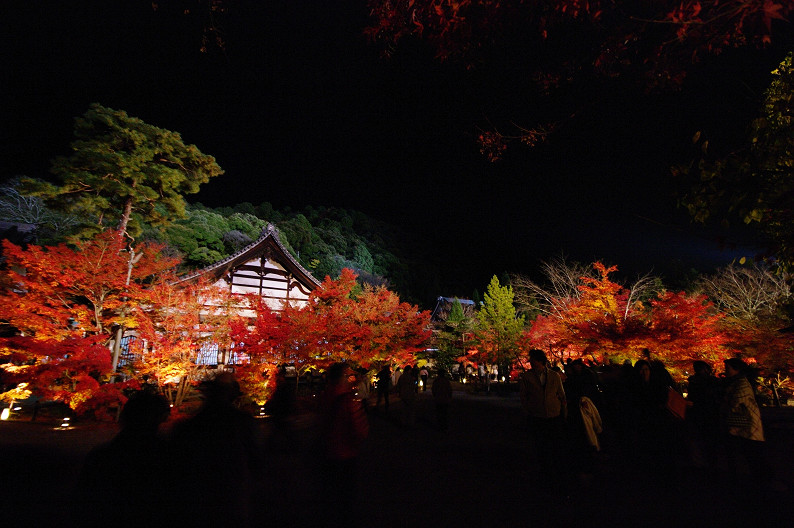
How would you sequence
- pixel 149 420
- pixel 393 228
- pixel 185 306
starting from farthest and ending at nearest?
1. pixel 393 228
2. pixel 185 306
3. pixel 149 420

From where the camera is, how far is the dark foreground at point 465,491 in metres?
4.29

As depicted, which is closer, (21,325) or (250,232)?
(21,325)

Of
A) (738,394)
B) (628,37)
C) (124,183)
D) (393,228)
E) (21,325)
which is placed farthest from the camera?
(393,228)

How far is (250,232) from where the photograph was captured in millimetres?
32750

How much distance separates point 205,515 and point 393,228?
54.4 meters

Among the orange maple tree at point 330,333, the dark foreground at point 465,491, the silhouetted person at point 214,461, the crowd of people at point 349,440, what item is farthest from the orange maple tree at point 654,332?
the silhouetted person at point 214,461

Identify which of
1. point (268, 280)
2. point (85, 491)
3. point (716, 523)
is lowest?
point (716, 523)

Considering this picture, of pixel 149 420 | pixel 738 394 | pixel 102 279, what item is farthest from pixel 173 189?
pixel 738 394

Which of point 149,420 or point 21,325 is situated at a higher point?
point 21,325

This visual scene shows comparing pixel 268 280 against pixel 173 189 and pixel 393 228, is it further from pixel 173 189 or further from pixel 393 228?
pixel 393 228

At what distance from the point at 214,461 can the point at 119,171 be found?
15105 mm

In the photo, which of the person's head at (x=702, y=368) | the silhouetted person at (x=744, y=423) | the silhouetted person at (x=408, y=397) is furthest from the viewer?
the silhouetted person at (x=408, y=397)

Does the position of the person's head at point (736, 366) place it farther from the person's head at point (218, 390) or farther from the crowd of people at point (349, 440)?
the person's head at point (218, 390)

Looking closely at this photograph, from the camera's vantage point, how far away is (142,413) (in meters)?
2.53
